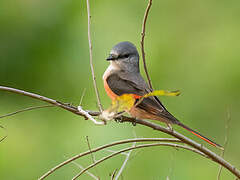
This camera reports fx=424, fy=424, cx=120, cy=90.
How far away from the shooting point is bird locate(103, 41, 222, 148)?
304 cm

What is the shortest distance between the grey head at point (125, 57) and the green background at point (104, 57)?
75 centimetres

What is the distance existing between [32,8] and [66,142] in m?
2.27

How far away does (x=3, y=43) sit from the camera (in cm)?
557

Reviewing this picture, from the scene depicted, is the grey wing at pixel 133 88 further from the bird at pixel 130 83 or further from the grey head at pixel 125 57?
the grey head at pixel 125 57

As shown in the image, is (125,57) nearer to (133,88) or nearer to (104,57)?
(133,88)

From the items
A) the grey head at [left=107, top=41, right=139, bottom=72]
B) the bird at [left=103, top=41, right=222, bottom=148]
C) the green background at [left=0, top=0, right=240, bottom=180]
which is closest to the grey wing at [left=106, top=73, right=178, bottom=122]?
the bird at [left=103, top=41, right=222, bottom=148]

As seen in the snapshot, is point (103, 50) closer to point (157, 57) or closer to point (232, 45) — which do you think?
point (157, 57)

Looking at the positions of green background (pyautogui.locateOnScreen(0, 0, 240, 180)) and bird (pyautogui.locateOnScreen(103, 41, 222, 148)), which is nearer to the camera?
bird (pyautogui.locateOnScreen(103, 41, 222, 148))

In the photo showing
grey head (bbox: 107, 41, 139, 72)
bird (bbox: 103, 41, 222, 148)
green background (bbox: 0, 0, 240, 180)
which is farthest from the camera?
green background (bbox: 0, 0, 240, 180)

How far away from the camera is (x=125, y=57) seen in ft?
11.9

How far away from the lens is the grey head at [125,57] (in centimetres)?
356

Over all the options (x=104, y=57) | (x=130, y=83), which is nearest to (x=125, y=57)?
(x=130, y=83)

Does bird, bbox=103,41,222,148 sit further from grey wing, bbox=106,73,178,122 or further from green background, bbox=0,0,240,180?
green background, bbox=0,0,240,180

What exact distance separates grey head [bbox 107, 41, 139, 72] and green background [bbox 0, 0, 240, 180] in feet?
2.47
